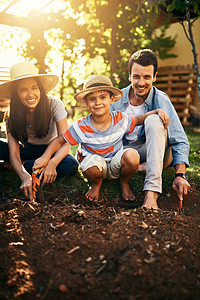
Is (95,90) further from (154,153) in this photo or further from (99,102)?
(154,153)

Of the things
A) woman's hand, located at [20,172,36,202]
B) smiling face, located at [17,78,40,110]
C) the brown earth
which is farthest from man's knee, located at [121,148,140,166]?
smiling face, located at [17,78,40,110]

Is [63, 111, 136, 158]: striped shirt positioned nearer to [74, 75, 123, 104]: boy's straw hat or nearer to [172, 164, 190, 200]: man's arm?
[74, 75, 123, 104]: boy's straw hat

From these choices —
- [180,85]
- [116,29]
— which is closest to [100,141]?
[116,29]

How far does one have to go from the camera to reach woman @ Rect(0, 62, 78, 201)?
9.12ft

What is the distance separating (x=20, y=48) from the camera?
4723 mm

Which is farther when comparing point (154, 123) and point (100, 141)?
point (100, 141)

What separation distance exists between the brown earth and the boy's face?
88 centimetres

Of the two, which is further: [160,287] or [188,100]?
[188,100]

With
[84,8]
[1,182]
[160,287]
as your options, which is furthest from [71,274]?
[84,8]

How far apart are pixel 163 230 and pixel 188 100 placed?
6.53 metres

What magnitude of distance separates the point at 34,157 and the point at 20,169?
620 millimetres

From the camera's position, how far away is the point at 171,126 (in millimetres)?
2973

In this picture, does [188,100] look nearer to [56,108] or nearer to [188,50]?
[188,50]

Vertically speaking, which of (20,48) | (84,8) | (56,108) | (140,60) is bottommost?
(56,108)
